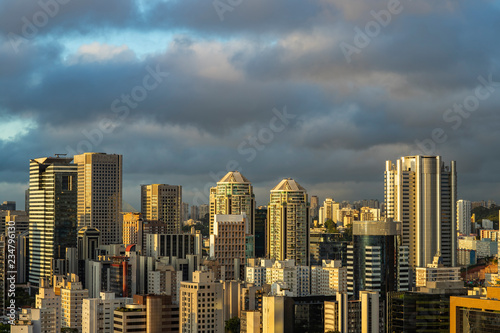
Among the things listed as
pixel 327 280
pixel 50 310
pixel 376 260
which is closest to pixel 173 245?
pixel 327 280

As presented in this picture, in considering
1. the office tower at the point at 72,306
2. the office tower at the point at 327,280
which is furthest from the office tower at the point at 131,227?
the office tower at the point at 72,306

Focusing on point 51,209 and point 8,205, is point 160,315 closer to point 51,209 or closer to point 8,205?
point 51,209

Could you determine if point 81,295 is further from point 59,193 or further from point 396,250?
point 59,193

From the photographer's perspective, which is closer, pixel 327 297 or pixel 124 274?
pixel 327 297

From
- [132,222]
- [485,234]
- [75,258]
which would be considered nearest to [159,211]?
[132,222]

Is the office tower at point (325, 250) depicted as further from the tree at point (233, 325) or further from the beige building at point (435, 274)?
the tree at point (233, 325)

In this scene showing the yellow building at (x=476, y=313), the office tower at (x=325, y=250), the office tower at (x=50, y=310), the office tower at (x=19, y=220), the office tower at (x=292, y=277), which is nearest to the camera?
the yellow building at (x=476, y=313)
